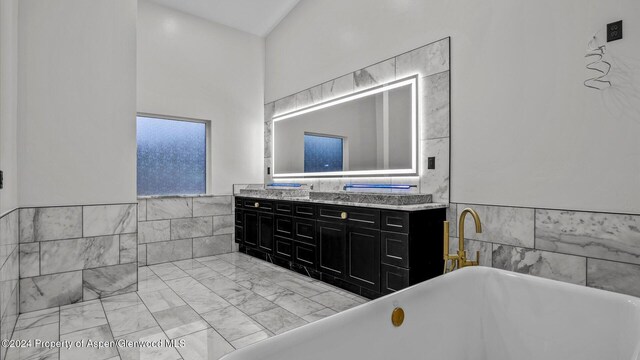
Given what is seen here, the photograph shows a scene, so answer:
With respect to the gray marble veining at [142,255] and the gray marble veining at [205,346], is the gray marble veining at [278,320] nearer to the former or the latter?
the gray marble veining at [205,346]

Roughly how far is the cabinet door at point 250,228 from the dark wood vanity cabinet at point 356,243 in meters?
0.20

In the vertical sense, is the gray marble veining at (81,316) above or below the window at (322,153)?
below

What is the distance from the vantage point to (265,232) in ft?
13.8

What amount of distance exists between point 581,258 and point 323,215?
2.05 metres

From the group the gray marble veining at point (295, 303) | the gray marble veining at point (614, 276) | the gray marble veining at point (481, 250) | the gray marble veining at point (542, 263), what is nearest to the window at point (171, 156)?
the gray marble veining at point (295, 303)

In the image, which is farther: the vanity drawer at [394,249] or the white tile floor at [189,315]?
the vanity drawer at [394,249]

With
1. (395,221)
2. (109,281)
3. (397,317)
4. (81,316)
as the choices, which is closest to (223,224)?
(109,281)

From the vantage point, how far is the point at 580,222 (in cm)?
212

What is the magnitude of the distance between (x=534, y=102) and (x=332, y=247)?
2061 millimetres

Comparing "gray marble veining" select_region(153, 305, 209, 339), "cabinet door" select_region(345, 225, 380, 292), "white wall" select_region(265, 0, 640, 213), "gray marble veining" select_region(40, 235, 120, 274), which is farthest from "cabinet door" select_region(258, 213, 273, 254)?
"white wall" select_region(265, 0, 640, 213)

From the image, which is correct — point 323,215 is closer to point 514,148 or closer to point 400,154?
point 400,154

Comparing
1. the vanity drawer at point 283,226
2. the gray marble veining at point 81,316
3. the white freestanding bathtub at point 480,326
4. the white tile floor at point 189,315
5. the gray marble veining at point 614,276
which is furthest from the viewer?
the vanity drawer at point 283,226

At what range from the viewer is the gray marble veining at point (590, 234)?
6.34ft

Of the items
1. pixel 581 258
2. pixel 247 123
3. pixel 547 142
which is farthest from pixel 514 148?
pixel 247 123
